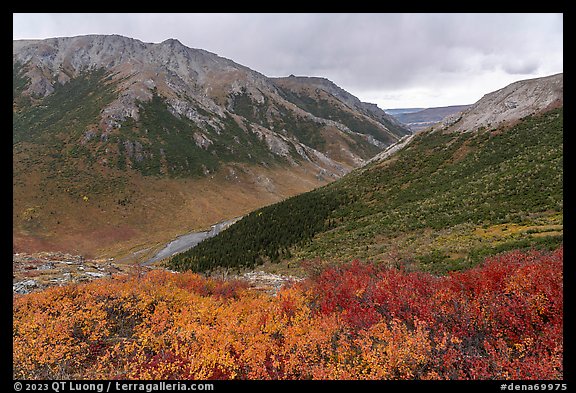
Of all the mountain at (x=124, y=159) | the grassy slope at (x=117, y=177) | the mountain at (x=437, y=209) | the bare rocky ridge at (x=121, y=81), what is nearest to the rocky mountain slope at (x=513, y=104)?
the mountain at (x=437, y=209)

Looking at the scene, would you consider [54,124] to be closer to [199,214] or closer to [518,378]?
[199,214]

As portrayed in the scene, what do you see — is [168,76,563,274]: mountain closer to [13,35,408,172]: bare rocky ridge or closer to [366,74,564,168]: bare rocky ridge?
[366,74,564,168]: bare rocky ridge

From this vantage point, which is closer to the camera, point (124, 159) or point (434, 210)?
point (434, 210)

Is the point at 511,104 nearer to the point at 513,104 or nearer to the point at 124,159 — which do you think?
the point at 513,104

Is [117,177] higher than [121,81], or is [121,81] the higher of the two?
[121,81]

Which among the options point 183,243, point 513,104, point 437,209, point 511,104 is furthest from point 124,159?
point 513,104

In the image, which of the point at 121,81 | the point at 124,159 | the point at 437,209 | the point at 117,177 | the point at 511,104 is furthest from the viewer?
the point at 121,81

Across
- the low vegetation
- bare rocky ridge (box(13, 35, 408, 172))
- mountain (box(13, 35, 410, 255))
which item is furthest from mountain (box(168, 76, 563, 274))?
bare rocky ridge (box(13, 35, 408, 172))

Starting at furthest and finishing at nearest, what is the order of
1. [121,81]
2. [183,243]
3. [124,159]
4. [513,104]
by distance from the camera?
[121,81] < [124,159] < [183,243] < [513,104]
